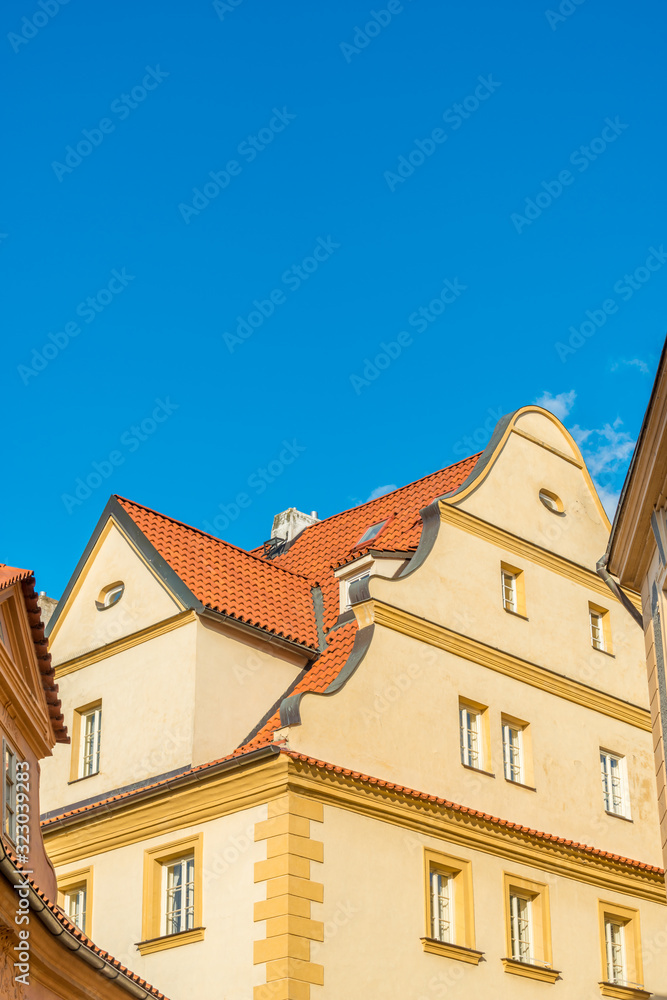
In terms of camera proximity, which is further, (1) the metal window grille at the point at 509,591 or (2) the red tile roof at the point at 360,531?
(2) the red tile roof at the point at 360,531

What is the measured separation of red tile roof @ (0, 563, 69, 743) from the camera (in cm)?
1788

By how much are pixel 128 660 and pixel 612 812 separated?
32.3 ft

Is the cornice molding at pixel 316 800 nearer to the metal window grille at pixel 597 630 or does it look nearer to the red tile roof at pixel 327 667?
the red tile roof at pixel 327 667

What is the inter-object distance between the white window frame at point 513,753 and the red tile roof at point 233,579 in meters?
3.96

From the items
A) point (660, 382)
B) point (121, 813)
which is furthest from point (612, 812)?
point (660, 382)

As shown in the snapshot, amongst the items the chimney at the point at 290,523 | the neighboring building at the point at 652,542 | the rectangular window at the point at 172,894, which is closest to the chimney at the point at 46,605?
the chimney at the point at 290,523

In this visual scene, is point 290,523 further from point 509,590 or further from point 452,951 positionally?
point 452,951

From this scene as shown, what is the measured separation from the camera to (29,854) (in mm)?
18672

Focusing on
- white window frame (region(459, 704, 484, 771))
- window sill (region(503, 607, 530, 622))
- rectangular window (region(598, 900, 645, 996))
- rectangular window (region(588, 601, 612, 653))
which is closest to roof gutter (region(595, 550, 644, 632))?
rectangular window (region(588, 601, 612, 653))

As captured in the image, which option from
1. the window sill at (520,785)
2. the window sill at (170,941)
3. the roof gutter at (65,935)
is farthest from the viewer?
the window sill at (520,785)

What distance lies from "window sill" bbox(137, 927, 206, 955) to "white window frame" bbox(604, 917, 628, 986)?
811 cm

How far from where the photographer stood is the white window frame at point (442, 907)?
23.1m

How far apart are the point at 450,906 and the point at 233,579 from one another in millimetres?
7425

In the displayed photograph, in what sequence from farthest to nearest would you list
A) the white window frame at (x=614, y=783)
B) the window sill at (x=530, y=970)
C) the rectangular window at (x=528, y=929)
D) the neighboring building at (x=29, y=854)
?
1. the white window frame at (x=614, y=783)
2. the rectangular window at (x=528, y=929)
3. the window sill at (x=530, y=970)
4. the neighboring building at (x=29, y=854)
